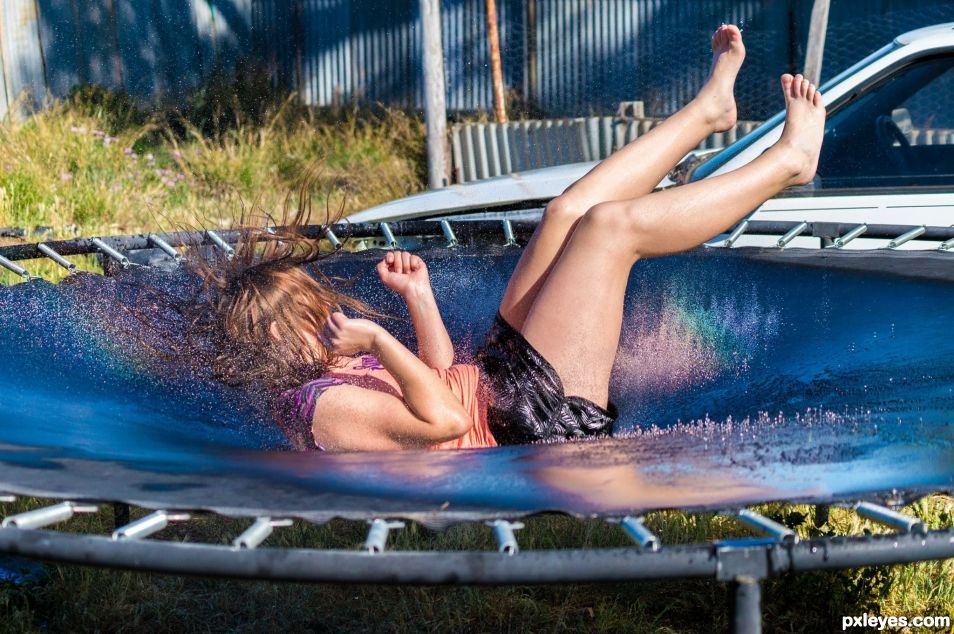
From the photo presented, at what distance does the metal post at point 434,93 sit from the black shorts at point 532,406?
14.5 feet

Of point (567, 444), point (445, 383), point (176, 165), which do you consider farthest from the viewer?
point (176, 165)

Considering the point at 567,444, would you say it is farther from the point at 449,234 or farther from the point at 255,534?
the point at 449,234

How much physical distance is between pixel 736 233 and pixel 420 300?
4.07 ft

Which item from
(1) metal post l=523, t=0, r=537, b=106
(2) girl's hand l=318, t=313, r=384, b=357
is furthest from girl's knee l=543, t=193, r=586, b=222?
(1) metal post l=523, t=0, r=537, b=106

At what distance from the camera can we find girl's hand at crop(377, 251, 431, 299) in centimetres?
227

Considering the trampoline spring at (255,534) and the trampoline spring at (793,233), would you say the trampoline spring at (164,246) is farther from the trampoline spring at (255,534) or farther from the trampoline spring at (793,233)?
the trampoline spring at (255,534)

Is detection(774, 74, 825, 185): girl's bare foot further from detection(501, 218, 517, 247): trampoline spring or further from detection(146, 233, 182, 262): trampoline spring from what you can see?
detection(146, 233, 182, 262): trampoline spring

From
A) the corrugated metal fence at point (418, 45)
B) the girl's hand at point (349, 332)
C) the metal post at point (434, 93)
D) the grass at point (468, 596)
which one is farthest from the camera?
the corrugated metal fence at point (418, 45)

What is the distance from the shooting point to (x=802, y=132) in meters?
2.24

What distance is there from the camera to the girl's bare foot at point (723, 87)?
2.44m

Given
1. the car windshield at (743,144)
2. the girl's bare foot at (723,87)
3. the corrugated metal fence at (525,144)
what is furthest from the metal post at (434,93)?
the girl's bare foot at (723,87)

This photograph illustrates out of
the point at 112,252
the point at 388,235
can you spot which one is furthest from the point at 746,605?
the point at 112,252

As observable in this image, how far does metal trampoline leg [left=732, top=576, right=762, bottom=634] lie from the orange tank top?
0.84m

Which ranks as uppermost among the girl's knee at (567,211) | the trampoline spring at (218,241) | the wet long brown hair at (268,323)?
the girl's knee at (567,211)
